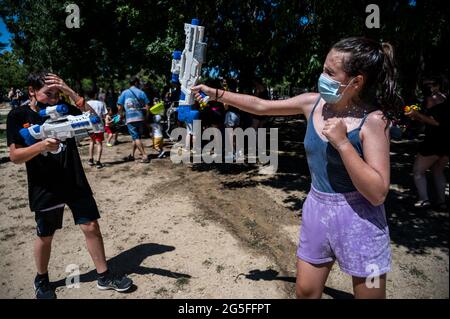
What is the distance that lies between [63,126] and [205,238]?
7.90 feet

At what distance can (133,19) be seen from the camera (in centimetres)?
840

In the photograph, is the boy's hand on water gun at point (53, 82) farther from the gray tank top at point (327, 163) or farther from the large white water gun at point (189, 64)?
the gray tank top at point (327, 163)

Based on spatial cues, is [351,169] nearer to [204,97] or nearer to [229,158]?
[204,97]

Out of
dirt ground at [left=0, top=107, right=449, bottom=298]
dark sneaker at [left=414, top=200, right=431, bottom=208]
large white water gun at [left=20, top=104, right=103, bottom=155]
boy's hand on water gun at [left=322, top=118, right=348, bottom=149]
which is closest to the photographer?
boy's hand on water gun at [left=322, top=118, right=348, bottom=149]

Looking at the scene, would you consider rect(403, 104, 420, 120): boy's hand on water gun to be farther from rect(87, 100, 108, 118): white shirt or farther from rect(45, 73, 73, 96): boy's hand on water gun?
rect(87, 100, 108, 118): white shirt

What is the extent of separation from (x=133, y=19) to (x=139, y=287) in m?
7.30

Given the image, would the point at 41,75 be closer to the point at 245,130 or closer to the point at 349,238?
the point at 349,238

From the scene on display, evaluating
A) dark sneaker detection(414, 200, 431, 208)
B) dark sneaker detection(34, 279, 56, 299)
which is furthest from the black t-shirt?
dark sneaker detection(414, 200, 431, 208)

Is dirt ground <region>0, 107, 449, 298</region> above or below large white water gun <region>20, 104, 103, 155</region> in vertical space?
below

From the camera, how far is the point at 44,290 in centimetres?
301

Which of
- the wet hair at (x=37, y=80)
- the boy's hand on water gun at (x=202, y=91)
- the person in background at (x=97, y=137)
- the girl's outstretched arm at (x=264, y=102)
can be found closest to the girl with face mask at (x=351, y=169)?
the girl's outstretched arm at (x=264, y=102)

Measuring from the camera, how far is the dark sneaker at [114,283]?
3.05 meters

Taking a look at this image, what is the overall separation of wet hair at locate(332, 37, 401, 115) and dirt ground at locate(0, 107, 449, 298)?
82.1 inches

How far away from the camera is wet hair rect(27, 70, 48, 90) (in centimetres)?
266
